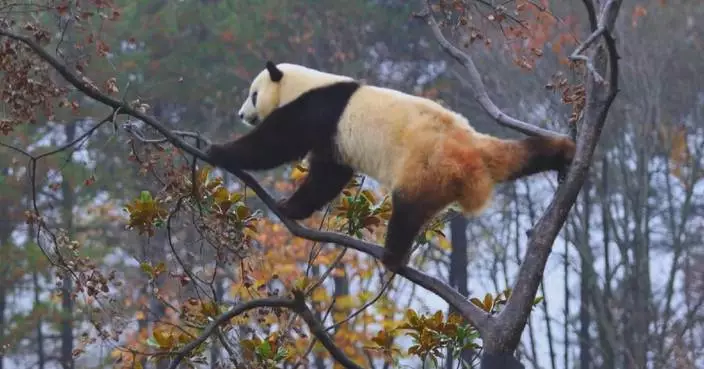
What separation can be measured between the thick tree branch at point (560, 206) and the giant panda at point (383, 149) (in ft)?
1.24

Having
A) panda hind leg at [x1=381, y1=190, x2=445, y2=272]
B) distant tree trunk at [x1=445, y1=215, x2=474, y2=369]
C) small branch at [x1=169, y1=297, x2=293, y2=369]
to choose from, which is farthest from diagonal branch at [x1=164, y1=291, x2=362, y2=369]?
distant tree trunk at [x1=445, y1=215, x2=474, y2=369]

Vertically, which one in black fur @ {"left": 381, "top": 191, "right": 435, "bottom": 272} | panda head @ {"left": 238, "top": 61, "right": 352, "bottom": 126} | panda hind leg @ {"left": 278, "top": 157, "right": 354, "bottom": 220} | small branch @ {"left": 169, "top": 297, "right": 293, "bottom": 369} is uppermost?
panda head @ {"left": 238, "top": 61, "right": 352, "bottom": 126}

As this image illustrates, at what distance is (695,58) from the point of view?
1382 centimetres

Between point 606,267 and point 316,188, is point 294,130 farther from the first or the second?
point 606,267

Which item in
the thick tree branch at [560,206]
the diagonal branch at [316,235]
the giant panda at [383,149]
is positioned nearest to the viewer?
the thick tree branch at [560,206]

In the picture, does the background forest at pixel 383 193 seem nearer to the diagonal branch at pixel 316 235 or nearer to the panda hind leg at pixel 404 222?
the panda hind leg at pixel 404 222

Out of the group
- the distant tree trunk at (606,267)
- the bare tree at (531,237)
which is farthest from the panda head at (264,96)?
the distant tree trunk at (606,267)

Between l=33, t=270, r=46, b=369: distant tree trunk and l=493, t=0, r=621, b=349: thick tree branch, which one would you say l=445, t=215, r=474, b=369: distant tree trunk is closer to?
l=33, t=270, r=46, b=369: distant tree trunk

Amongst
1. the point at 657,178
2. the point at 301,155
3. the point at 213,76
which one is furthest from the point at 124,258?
the point at 301,155

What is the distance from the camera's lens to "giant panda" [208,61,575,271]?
443cm

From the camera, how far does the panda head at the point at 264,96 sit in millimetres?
5216

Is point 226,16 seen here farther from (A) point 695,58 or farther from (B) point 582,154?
(B) point 582,154

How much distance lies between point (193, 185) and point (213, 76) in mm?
12659

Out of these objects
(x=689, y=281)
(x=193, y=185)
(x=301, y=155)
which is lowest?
(x=193, y=185)
